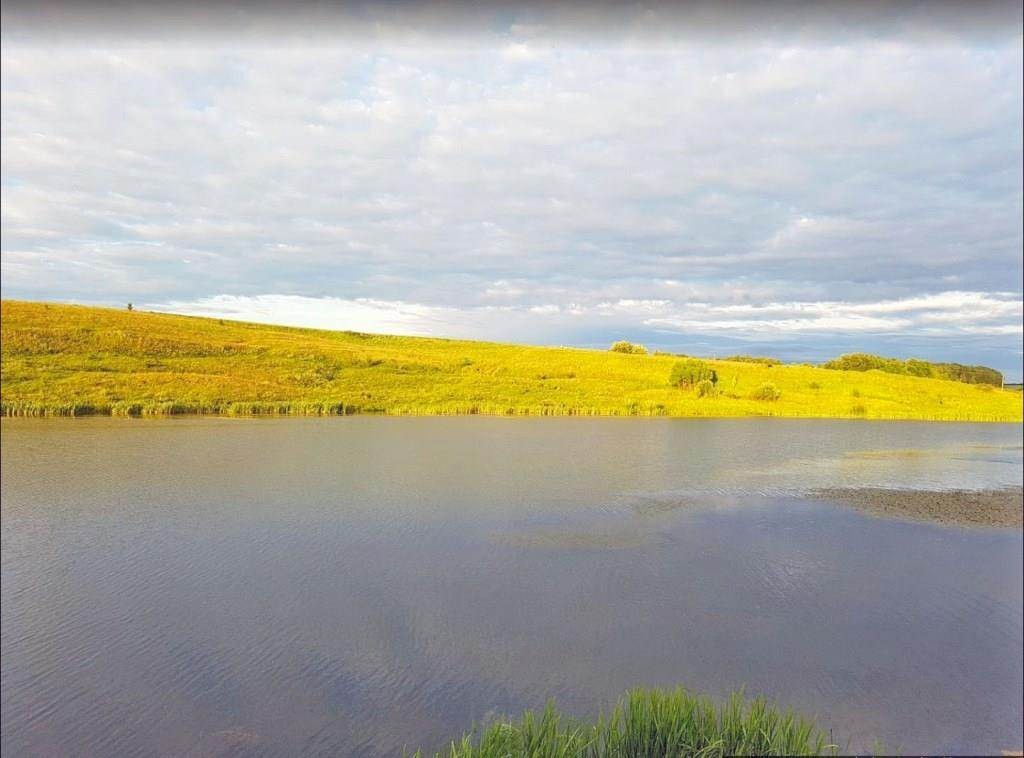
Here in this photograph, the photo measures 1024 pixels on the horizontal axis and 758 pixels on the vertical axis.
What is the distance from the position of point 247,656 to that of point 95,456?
597 inches

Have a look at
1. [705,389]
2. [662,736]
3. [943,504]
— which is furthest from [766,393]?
[662,736]

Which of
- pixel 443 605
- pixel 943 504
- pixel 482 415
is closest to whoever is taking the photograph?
pixel 443 605

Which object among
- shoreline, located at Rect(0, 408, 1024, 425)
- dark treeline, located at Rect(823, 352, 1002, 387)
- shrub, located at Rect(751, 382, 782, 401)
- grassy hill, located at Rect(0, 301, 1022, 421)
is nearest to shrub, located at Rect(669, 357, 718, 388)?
grassy hill, located at Rect(0, 301, 1022, 421)

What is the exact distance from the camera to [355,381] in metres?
44.1

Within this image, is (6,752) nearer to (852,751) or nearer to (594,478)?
(852,751)

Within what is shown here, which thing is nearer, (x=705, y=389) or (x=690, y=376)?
(x=705, y=389)

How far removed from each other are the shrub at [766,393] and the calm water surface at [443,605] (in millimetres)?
30297

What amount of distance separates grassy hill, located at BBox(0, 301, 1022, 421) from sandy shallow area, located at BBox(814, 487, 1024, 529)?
21664mm

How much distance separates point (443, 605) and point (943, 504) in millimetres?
15056

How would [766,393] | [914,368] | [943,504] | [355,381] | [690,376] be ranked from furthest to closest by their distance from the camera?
[914,368] < [690,376] < [766,393] < [355,381] < [943,504]

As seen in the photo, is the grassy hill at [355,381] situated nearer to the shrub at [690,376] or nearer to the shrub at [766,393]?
the shrub at [766,393]

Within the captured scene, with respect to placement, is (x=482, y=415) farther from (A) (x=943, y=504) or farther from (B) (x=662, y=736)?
(B) (x=662, y=736)

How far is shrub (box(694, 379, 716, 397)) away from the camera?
48812 millimetres

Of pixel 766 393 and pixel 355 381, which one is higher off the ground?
pixel 766 393
